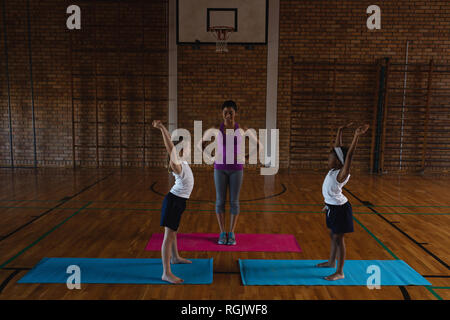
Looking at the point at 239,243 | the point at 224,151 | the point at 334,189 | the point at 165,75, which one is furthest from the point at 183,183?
the point at 165,75

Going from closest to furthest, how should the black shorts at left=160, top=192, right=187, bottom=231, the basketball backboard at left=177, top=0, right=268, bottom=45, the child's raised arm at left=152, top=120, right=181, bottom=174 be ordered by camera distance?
the child's raised arm at left=152, top=120, right=181, bottom=174, the black shorts at left=160, top=192, right=187, bottom=231, the basketball backboard at left=177, top=0, right=268, bottom=45

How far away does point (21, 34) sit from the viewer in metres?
8.30

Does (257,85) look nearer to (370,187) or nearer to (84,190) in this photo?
(370,187)

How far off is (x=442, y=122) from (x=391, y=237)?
5522 mm

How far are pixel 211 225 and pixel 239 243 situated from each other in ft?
2.38

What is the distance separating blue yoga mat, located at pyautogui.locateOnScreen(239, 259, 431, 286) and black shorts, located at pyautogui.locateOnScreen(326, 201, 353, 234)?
395 mm

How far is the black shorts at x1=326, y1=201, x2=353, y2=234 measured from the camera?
291 cm

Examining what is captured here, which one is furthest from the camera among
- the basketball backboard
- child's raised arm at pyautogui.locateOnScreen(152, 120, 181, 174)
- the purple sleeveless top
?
the basketball backboard

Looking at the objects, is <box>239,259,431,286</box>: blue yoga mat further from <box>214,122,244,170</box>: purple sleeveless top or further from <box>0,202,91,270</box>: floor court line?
<box>0,202,91,270</box>: floor court line

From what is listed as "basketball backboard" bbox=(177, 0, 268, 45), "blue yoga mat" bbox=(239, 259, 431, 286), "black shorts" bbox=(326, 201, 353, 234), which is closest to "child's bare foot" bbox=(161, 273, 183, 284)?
"blue yoga mat" bbox=(239, 259, 431, 286)

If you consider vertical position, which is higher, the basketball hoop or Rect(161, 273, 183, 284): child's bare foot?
the basketball hoop

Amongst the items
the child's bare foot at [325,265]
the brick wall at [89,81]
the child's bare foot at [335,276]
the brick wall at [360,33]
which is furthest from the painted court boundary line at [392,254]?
the brick wall at [89,81]

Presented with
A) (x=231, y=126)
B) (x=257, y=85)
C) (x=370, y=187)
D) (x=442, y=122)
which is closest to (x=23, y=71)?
(x=257, y=85)

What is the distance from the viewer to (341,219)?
2.92m
